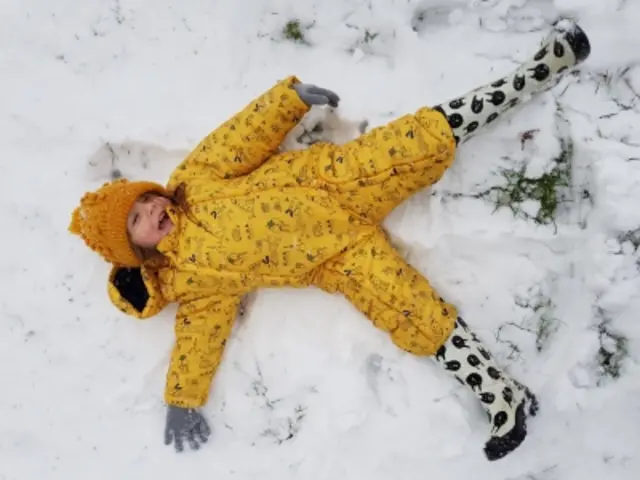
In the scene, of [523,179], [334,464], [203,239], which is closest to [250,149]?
[203,239]

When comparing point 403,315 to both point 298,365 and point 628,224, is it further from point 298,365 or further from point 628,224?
point 628,224

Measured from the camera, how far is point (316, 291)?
125 inches

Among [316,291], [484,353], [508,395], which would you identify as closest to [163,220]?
[316,291]

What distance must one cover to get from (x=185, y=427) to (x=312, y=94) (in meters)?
1.49

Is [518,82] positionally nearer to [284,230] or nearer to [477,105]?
[477,105]

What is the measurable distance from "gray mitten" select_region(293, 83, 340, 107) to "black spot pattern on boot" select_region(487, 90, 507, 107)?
2.00 ft

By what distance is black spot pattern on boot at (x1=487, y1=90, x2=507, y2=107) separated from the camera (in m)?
2.74

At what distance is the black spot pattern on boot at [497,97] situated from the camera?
8.98ft

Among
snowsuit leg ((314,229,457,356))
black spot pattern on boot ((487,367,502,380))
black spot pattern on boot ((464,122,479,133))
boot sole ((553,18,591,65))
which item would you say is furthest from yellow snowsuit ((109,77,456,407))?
boot sole ((553,18,591,65))

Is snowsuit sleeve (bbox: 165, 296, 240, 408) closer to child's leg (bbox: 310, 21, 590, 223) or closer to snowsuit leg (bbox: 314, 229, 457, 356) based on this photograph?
snowsuit leg (bbox: 314, 229, 457, 356)

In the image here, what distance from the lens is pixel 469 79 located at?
303cm

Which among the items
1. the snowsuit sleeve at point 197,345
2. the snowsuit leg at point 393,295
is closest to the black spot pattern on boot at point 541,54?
the snowsuit leg at point 393,295

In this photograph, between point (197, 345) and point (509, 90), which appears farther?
point (197, 345)

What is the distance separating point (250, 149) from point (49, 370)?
1385 millimetres
